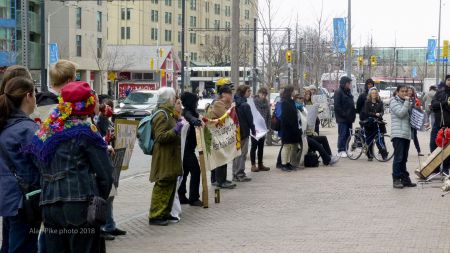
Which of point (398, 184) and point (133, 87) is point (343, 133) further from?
point (133, 87)

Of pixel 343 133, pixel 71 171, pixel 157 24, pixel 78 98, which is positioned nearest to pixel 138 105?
pixel 343 133

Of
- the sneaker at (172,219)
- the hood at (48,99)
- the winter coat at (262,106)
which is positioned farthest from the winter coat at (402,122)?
the hood at (48,99)

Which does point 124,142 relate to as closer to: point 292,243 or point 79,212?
point 292,243

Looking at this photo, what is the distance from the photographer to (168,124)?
32.4 ft

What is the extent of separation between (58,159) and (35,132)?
0.69 metres

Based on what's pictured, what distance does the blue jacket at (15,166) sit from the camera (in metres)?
6.07

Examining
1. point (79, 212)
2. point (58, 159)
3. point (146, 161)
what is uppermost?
point (58, 159)

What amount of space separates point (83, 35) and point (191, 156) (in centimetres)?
5725

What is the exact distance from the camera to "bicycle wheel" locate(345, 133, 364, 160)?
732 inches

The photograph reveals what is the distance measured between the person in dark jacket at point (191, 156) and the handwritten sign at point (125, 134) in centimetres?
172

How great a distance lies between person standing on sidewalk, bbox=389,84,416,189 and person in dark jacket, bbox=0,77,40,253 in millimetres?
7963

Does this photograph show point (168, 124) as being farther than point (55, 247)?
Yes

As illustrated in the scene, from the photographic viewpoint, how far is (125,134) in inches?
366

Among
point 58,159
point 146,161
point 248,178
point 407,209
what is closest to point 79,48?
point 146,161
